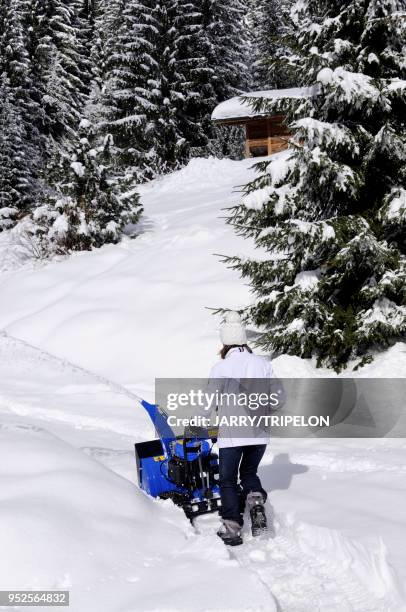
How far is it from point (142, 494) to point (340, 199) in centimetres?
616

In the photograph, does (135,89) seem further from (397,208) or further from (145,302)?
(397,208)

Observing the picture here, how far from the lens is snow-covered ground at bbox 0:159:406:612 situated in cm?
346

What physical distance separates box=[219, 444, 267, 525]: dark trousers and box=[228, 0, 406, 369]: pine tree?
4.28 meters

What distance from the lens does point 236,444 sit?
471 cm

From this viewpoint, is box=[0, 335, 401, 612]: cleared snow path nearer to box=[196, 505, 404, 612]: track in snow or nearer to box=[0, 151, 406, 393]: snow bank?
box=[196, 505, 404, 612]: track in snow

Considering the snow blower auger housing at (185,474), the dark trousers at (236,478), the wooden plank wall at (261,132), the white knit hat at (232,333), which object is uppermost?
the white knit hat at (232,333)

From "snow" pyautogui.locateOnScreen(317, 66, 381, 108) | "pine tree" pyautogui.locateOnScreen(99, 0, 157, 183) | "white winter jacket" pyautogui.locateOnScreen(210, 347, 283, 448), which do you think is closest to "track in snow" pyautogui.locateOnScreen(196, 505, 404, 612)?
"white winter jacket" pyautogui.locateOnScreen(210, 347, 283, 448)

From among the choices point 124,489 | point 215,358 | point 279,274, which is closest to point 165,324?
point 215,358

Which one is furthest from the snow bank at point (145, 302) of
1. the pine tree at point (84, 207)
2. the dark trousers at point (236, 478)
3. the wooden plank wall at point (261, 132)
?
the wooden plank wall at point (261, 132)

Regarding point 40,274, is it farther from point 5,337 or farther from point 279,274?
point 279,274

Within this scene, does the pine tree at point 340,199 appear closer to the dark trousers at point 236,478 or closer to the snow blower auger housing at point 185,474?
the snow blower auger housing at point 185,474

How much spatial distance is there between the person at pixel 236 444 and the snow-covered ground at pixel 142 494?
9.2 inches

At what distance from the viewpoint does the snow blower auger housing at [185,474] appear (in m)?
5.20

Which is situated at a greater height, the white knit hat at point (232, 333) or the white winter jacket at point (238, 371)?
the white knit hat at point (232, 333)
